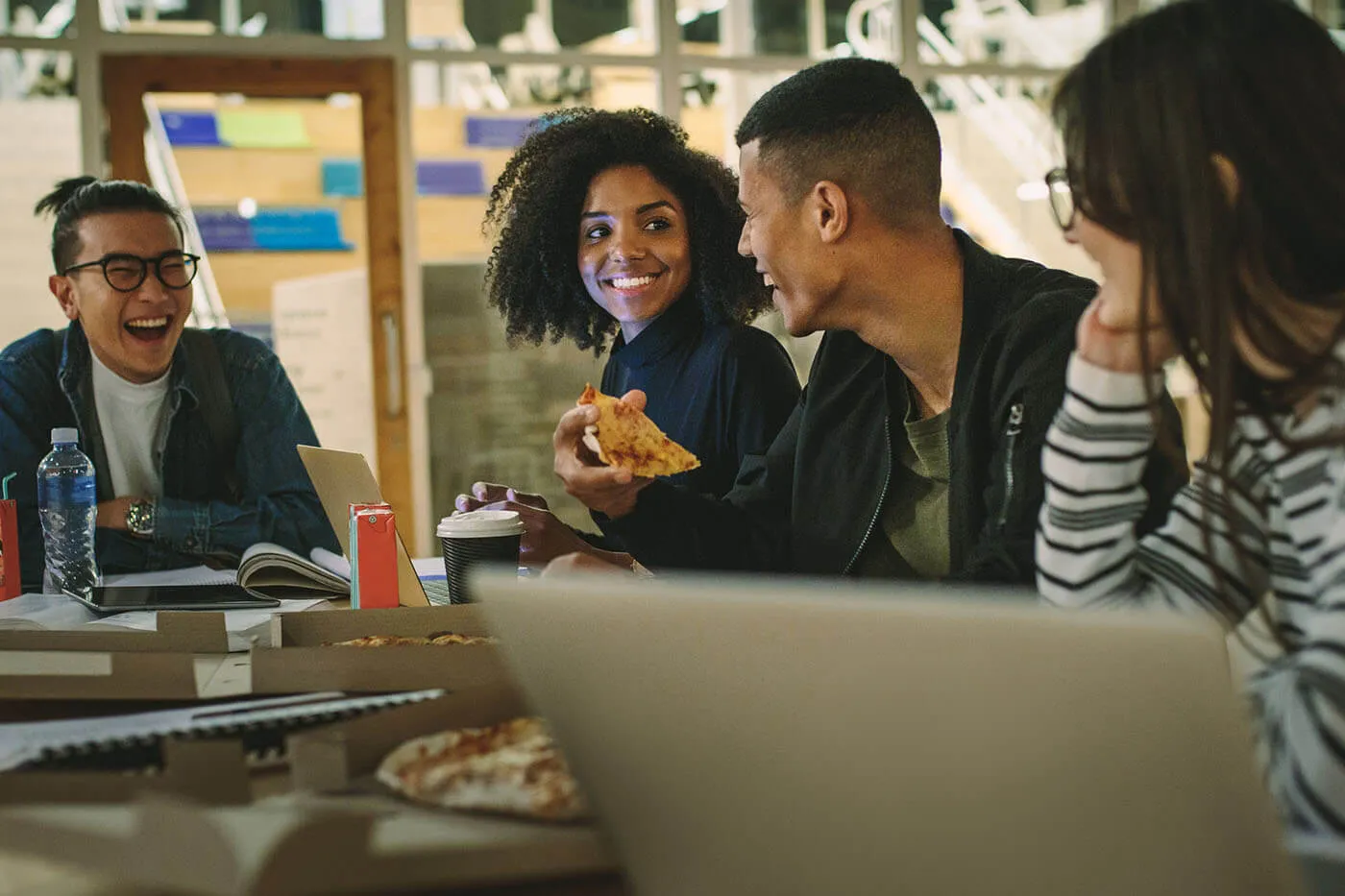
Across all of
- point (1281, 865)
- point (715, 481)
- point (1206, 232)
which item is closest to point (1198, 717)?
point (1281, 865)

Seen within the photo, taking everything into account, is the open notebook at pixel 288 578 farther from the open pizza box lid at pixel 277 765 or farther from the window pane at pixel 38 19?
the window pane at pixel 38 19

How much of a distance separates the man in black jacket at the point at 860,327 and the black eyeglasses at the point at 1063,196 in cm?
41

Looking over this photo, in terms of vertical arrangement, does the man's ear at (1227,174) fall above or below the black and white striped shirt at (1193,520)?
above

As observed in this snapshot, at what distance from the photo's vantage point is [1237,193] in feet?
3.52

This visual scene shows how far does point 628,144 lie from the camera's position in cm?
294

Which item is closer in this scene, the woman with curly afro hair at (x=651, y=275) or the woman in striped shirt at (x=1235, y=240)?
the woman in striped shirt at (x=1235, y=240)

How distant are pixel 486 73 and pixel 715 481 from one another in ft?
11.0

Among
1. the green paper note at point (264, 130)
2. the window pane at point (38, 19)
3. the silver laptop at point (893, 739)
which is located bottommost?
the silver laptop at point (893, 739)

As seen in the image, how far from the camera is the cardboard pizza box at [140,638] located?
1.32 metres

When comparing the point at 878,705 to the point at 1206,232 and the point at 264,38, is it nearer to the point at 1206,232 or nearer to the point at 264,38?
the point at 1206,232

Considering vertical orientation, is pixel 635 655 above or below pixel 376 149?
below

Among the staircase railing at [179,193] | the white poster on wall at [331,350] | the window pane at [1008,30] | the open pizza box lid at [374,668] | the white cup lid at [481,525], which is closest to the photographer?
the open pizza box lid at [374,668]

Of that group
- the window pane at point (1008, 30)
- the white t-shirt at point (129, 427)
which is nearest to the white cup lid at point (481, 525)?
the white t-shirt at point (129, 427)

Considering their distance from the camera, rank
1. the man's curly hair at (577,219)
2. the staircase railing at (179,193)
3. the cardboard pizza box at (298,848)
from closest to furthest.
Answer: the cardboard pizza box at (298,848), the man's curly hair at (577,219), the staircase railing at (179,193)
